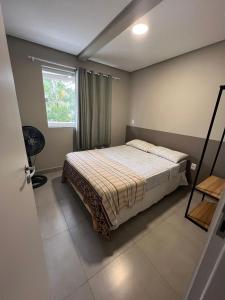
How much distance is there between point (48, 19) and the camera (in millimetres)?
1702

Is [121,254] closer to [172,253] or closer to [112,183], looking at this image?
[172,253]

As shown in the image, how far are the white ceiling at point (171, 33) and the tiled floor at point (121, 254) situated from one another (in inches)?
90.0

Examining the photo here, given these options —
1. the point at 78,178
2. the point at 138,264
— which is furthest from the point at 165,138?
the point at 138,264

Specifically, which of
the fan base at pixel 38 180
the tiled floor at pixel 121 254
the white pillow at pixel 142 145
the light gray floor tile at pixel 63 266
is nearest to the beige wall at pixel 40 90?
the fan base at pixel 38 180

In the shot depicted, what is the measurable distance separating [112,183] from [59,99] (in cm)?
230

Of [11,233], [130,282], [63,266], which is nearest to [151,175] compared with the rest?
[130,282]

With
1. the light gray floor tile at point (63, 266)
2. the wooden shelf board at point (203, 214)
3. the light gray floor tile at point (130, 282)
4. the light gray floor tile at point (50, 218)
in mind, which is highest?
the wooden shelf board at point (203, 214)

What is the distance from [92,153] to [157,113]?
1.70 meters

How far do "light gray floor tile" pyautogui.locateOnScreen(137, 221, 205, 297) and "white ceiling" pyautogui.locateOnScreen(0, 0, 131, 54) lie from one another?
259 cm

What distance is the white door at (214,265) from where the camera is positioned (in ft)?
1.49

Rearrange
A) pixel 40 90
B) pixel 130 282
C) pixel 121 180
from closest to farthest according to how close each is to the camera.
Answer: pixel 130 282
pixel 121 180
pixel 40 90

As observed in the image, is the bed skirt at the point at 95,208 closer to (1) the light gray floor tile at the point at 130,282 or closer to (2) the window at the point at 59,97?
(1) the light gray floor tile at the point at 130,282

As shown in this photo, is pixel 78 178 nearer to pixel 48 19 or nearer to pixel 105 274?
pixel 105 274

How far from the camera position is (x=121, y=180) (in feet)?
5.37
